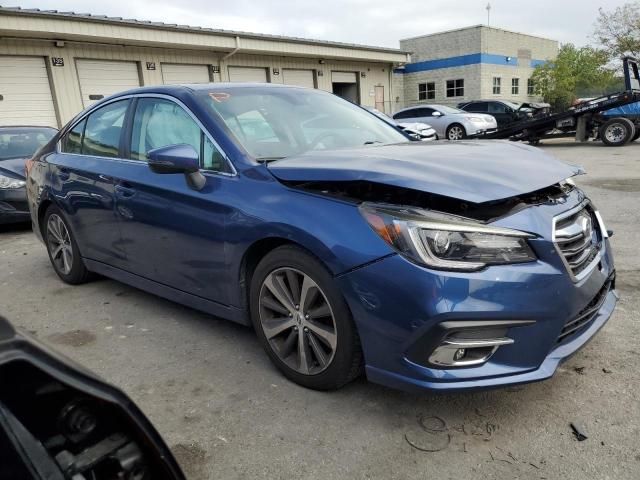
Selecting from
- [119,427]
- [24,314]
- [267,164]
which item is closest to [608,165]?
[267,164]

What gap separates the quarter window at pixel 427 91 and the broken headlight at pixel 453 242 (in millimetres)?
33207

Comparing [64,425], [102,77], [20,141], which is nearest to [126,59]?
[102,77]

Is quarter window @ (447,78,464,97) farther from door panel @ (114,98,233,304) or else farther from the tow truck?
door panel @ (114,98,233,304)

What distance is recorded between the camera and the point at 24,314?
4.03 m

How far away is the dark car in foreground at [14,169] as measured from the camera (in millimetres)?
7004

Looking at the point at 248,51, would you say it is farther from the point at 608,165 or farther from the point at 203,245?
the point at 203,245

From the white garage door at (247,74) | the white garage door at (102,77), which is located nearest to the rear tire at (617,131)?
the white garage door at (247,74)

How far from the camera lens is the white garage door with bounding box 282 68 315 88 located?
70.2ft

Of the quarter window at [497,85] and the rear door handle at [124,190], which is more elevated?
the quarter window at [497,85]

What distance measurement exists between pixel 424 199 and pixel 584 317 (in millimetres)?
980

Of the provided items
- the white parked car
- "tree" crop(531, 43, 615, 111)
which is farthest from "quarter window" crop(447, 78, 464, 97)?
the white parked car

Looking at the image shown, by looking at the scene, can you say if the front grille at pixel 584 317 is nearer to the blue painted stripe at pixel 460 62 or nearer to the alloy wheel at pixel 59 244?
the alloy wheel at pixel 59 244

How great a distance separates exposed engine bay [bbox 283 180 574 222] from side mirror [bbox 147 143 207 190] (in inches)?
29.3

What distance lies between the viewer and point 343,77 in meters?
24.4
